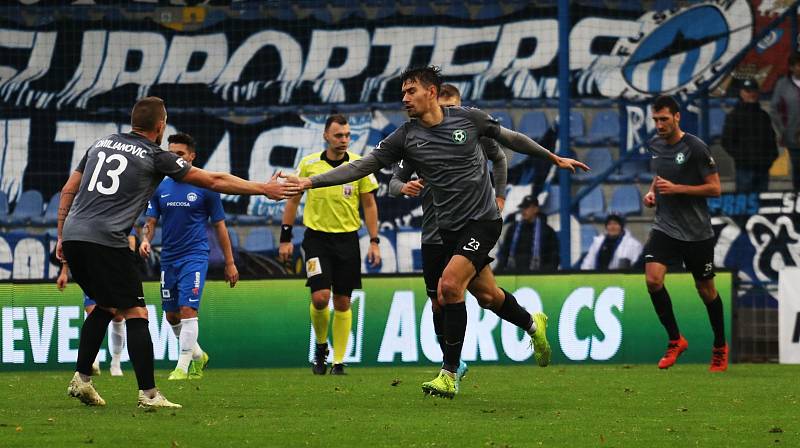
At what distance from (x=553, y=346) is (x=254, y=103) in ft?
26.5

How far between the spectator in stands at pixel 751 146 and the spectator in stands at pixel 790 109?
0.15 m

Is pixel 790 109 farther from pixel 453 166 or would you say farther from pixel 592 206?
pixel 453 166

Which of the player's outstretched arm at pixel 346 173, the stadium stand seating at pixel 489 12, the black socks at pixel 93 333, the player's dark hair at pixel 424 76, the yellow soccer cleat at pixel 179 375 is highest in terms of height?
the stadium stand seating at pixel 489 12

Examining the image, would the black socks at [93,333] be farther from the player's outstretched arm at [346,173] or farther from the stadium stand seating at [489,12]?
the stadium stand seating at [489,12]

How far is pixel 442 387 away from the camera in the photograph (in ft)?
Answer: 30.0

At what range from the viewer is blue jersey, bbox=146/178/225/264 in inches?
510

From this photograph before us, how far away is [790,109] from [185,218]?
9.81 metres

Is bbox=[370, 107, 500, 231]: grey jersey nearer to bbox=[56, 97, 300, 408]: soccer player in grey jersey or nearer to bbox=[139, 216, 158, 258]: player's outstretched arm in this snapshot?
bbox=[56, 97, 300, 408]: soccer player in grey jersey

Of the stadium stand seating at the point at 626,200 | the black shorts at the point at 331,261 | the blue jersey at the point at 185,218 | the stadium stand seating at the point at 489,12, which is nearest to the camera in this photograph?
the blue jersey at the point at 185,218

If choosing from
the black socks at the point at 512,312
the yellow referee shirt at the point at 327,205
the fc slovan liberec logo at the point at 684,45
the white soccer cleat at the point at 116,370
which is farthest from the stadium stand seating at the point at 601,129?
the black socks at the point at 512,312

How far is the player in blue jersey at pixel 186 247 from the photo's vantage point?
12820 mm

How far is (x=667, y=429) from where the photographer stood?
7457 millimetres

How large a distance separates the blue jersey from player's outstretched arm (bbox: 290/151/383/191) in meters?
3.78

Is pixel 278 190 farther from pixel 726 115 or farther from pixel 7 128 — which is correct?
pixel 7 128
